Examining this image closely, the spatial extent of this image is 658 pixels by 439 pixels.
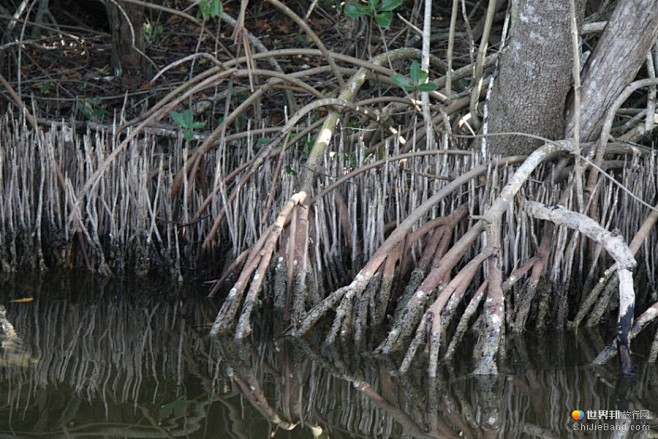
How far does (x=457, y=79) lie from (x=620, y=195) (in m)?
1.27

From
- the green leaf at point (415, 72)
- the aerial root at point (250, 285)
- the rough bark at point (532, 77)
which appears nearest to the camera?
the aerial root at point (250, 285)

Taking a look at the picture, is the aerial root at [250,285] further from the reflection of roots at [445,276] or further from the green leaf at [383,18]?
the green leaf at [383,18]

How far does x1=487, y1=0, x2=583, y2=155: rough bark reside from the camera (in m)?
4.45

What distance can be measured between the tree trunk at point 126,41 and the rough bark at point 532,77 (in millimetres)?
3134

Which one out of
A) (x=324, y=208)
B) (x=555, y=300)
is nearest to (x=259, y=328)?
(x=324, y=208)

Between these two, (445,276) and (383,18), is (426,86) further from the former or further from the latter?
(445,276)

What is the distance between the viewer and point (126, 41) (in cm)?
700

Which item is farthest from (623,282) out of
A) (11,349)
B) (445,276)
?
(11,349)

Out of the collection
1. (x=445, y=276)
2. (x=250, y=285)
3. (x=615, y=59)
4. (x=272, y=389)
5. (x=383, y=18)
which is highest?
(x=383, y=18)

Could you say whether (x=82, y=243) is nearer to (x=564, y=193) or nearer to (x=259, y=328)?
(x=259, y=328)

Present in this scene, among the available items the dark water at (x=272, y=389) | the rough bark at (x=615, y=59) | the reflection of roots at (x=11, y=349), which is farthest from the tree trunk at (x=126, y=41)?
the rough bark at (x=615, y=59)

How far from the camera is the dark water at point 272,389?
11.2 ft

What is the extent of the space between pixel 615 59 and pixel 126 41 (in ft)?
12.5

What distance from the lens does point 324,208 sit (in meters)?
4.84
